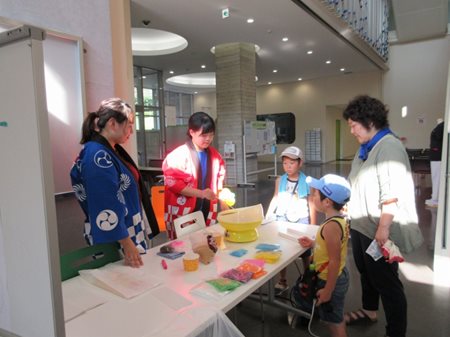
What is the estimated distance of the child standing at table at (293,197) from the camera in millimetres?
2518

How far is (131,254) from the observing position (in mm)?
1490

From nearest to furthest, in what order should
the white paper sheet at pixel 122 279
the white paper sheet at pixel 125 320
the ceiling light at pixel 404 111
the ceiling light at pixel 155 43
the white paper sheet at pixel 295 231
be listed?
the white paper sheet at pixel 125 320 < the white paper sheet at pixel 122 279 < the white paper sheet at pixel 295 231 < the ceiling light at pixel 155 43 < the ceiling light at pixel 404 111

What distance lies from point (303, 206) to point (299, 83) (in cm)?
1220

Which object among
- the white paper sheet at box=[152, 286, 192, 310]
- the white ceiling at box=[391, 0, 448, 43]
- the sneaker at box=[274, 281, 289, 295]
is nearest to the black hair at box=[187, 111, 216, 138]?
the white paper sheet at box=[152, 286, 192, 310]

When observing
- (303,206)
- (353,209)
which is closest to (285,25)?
(303,206)

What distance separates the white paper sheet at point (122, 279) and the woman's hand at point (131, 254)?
3 cm

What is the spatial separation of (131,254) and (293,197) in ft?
4.83

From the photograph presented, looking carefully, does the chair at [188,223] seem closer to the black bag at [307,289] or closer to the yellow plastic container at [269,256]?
the yellow plastic container at [269,256]

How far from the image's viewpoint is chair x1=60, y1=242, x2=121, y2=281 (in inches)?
54.0

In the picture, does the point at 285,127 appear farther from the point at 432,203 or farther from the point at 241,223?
the point at 241,223

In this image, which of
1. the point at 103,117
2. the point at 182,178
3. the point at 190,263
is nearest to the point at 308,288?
the point at 190,263

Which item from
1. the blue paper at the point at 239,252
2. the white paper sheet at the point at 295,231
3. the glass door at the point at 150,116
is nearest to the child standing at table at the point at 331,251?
the white paper sheet at the point at 295,231

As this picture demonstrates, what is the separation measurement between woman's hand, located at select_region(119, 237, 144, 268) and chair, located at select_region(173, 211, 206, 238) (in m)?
0.49

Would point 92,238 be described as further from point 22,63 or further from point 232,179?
point 232,179
